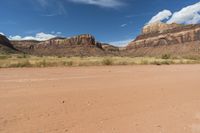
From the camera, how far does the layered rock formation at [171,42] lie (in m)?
112

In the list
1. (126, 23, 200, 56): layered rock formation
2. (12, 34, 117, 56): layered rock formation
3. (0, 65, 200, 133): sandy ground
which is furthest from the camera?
(12, 34, 117, 56): layered rock formation

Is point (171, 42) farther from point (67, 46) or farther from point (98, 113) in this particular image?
point (98, 113)

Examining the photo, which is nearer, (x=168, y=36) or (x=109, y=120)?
(x=109, y=120)

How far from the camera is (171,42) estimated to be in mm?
129125

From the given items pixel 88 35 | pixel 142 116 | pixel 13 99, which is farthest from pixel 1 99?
pixel 88 35

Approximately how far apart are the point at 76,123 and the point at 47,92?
3.92 meters

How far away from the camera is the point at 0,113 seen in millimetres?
5680

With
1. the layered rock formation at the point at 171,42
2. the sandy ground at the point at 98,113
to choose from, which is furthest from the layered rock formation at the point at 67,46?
the sandy ground at the point at 98,113

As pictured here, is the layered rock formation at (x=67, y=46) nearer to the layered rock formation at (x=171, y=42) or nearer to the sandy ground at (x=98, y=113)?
the layered rock formation at (x=171, y=42)

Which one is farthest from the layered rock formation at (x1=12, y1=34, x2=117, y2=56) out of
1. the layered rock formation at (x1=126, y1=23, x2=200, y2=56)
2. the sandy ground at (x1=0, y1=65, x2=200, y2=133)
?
the sandy ground at (x1=0, y1=65, x2=200, y2=133)

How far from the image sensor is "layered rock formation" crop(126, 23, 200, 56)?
367 ft

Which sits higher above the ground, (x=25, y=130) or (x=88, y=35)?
(x=88, y=35)

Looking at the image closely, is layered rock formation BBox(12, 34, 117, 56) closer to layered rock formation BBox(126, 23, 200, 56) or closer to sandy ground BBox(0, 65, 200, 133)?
layered rock formation BBox(126, 23, 200, 56)

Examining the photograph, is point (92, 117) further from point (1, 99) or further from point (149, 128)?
point (1, 99)
